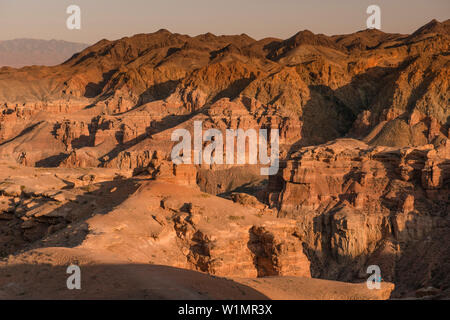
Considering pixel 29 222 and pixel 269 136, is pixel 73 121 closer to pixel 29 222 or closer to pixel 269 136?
pixel 269 136

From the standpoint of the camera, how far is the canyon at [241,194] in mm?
26703

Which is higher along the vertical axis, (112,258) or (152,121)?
(152,121)

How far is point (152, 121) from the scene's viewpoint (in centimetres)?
13738

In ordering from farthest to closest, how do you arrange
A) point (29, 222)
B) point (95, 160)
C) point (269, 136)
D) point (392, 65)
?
point (392, 65) < point (269, 136) < point (95, 160) < point (29, 222)

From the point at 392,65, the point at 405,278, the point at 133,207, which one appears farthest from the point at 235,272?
the point at 392,65

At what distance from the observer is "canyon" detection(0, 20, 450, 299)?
1051 inches

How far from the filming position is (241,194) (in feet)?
164

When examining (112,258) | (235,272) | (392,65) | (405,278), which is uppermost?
(392,65)

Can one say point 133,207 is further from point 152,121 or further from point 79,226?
point 152,121

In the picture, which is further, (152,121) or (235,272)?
(152,121)

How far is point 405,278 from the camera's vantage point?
171ft

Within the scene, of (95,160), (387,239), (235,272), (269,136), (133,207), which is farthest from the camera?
(269,136)
